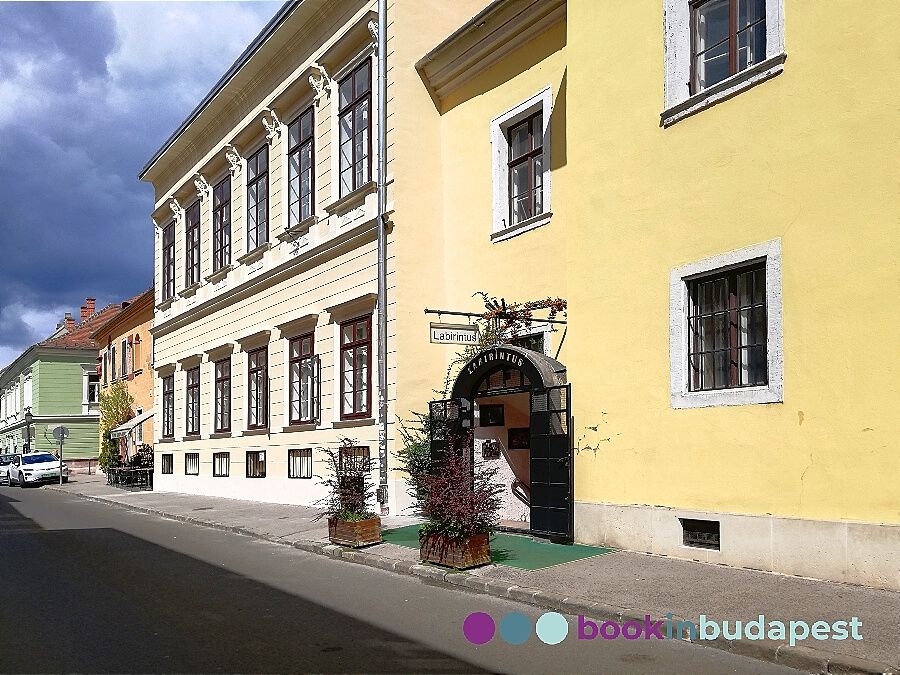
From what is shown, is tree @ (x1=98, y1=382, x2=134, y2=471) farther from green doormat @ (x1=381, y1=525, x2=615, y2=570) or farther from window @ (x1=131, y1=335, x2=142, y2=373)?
green doormat @ (x1=381, y1=525, x2=615, y2=570)

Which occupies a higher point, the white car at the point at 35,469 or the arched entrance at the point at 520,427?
the arched entrance at the point at 520,427

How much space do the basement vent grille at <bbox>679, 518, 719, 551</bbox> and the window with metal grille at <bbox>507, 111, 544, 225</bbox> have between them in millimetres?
5961

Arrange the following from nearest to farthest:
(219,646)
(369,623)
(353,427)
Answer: (219,646) → (369,623) → (353,427)

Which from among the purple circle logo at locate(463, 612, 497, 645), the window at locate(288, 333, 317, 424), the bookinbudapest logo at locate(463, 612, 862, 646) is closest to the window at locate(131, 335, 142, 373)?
the window at locate(288, 333, 317, 424)

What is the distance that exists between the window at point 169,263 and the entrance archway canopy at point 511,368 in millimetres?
18589

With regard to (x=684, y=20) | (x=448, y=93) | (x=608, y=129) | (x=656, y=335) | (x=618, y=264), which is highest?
(x=448, y=93)

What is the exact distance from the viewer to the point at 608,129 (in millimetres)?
12258

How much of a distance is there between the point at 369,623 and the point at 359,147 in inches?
488

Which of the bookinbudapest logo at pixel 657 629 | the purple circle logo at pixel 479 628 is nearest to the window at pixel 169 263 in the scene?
the purple circle logo at pixel 479 628

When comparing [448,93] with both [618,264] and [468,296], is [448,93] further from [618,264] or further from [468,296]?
[618,264]

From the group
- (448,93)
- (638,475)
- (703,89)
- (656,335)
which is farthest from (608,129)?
(448,93)

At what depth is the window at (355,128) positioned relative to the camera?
A: 1843 centimetres

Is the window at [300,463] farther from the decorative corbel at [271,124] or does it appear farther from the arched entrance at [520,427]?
the decorative corbel at [271,124]

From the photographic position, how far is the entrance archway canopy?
42.2ft
